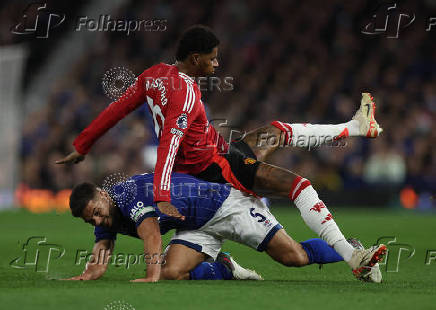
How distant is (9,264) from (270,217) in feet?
8.38

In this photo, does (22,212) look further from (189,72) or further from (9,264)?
(189,72)

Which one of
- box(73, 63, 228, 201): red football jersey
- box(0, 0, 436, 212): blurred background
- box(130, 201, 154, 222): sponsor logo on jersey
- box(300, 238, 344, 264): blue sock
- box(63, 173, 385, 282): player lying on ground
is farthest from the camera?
box(0, 0, 436, 212): blurred background

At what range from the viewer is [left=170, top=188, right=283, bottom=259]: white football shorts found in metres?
6.98

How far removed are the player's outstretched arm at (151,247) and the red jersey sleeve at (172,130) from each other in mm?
283

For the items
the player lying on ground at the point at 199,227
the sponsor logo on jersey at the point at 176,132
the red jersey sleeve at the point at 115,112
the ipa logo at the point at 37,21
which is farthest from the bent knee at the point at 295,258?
the ipa logo at the point at 37,21

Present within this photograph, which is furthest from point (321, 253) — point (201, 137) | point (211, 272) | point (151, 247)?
point (151, 247)

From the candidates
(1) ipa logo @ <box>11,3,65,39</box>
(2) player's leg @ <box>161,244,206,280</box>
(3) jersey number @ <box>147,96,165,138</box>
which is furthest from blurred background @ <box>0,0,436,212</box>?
(3) jersey number @ <box>147,96,165,138</box>

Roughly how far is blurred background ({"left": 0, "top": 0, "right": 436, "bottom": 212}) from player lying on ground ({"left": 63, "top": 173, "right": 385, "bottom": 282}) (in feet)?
31.1

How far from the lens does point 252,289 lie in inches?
237

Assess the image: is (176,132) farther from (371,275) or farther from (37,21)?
(37,21)

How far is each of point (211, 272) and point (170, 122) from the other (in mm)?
1323

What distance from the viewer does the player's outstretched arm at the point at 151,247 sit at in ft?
21.1

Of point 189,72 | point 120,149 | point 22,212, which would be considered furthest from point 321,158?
point 189,72

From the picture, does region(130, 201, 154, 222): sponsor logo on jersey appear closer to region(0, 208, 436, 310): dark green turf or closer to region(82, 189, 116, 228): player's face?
region(82, 189, 116, 228): player's face
